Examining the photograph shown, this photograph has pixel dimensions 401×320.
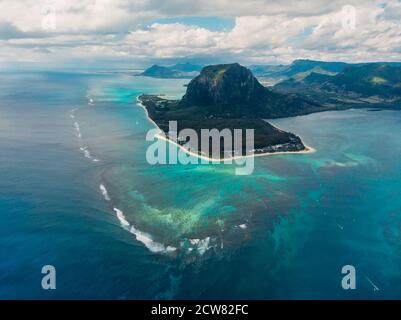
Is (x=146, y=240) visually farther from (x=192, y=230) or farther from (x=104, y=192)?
(x=104, y=192)

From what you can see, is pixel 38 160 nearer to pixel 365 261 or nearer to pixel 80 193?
pixel 80 193

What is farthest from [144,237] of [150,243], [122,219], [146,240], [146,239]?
[122,219]

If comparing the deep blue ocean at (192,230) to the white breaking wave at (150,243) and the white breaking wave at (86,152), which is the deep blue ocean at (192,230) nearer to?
the white breaking wave at (150,243)

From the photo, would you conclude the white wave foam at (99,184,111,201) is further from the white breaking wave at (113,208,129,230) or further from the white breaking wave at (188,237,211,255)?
the white breaking wave at (188,237,211,255)

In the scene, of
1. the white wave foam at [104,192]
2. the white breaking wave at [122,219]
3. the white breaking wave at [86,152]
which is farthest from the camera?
the white breaking wave at [86,152]

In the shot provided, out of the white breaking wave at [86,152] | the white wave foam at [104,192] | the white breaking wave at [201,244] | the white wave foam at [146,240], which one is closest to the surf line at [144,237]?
the white wave foam at [146,240]

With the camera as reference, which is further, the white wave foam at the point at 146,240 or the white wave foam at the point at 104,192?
the white wave foam at the point at 104,192

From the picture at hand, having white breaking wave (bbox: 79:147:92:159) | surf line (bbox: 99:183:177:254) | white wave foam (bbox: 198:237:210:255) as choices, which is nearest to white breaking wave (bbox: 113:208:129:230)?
surf line (bbox: 99:183:177:254)
